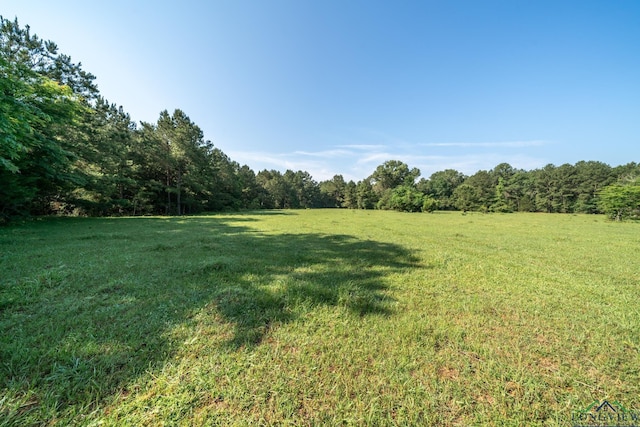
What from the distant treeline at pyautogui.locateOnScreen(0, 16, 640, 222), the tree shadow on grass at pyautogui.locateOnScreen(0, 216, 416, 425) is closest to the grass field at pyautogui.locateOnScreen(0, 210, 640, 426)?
the tree shadow on grass at pyautogui.locateOnScreen(0, 216, 416, 425)

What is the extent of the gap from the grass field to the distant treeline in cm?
667

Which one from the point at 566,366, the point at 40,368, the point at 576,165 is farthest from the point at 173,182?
the point at 576,165

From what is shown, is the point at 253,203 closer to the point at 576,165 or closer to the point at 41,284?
the point at 41,284

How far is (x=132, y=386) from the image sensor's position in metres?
1.67

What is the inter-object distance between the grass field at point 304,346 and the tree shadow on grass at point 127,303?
18 mm

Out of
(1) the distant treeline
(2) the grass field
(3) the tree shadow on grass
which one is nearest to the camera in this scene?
(2) the grass field

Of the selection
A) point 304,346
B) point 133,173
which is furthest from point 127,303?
point 133,173

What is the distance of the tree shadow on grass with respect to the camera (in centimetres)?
169

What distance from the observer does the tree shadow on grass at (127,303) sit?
1.69 meters

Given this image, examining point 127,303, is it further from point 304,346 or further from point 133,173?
point 133,173

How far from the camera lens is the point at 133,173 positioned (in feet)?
77.7

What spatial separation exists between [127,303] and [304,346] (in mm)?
2575

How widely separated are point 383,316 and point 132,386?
8.47 ft

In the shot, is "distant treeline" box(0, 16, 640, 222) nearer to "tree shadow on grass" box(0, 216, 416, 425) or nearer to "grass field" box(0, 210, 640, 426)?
"tree shadow on grass" box(0, 216, 416, 425)
